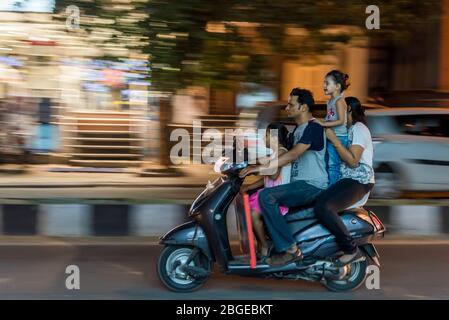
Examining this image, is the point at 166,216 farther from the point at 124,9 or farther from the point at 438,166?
the point at 438,166

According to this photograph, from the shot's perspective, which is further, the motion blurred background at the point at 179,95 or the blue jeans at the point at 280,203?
the motion blurred background at the point at 179,95

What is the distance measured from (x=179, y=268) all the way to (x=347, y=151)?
1582 mm

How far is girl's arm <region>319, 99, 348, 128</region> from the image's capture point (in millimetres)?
5027

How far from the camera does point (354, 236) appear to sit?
Result: 509 centimetres

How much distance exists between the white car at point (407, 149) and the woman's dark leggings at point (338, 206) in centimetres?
443

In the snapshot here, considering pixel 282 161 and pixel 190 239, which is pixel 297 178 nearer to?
pixel 282 161

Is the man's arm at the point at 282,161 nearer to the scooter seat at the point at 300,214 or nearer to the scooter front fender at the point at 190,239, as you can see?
the scooter seat at the point at 300,214

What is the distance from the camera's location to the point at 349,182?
509 cm

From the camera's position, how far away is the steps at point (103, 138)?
13.1 metres

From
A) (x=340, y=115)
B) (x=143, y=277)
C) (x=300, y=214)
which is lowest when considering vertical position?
(x=143, y=277)
